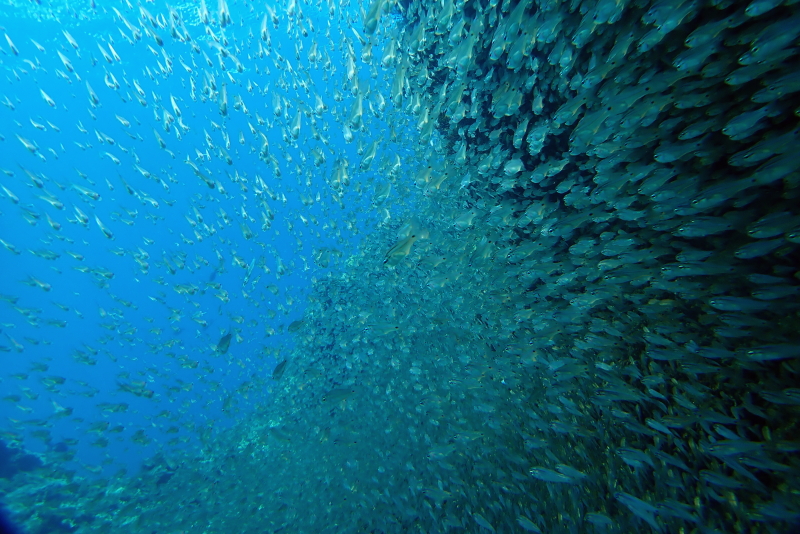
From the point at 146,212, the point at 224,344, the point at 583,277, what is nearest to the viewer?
the point at 583,277

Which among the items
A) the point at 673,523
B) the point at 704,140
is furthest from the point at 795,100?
the point at 673,523

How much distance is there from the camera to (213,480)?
14281 millimetres

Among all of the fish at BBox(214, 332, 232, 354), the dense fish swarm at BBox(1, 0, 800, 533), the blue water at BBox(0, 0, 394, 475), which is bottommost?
the dense fish swarm at BBox(1, 0, 800, 533)

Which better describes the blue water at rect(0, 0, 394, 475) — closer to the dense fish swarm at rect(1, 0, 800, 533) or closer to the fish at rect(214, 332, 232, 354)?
the fish at rect(214, 332, 232, 354)

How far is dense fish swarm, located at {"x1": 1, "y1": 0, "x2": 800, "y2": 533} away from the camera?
3.46 meters

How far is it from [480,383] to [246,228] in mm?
6372

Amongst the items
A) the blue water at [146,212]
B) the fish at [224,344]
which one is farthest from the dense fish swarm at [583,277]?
the blue water at [146,212]

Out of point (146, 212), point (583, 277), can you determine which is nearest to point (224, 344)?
point (146, 212)

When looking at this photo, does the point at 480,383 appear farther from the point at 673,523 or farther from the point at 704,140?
the point at 704,140

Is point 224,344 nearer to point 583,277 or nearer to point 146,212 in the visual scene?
point 146,212

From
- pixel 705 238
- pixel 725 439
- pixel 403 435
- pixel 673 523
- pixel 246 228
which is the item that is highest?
pixel 246 228

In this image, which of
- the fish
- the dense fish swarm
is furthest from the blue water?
the dense fish swarm

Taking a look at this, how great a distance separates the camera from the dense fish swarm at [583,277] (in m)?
3.46

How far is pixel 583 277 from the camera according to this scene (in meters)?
5.89
